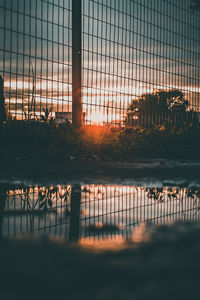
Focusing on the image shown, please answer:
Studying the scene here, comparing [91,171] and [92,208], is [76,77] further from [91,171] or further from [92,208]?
[92,208]

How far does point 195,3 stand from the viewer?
19.2 m

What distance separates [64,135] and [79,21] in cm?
371

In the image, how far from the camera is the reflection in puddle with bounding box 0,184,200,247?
3.05 meters

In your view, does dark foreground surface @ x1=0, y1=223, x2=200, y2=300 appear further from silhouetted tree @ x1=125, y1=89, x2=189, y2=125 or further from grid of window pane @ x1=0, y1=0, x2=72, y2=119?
silhouetted tree @ x1=125, y1=89, x2=189, y2=125

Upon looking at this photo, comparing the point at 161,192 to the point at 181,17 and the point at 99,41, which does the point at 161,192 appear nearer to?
the point at 99,41

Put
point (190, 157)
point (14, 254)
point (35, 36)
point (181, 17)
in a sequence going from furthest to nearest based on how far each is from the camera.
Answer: point (181, 17)
point (35, 36)
point (190, 157)
point (14, 254)

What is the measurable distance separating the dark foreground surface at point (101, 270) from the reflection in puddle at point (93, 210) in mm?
229

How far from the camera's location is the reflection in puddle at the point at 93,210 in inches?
120

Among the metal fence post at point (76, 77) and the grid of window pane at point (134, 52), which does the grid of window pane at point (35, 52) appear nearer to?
the grid of window pane at point (134, 52)

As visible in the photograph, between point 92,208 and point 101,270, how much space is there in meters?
1.92

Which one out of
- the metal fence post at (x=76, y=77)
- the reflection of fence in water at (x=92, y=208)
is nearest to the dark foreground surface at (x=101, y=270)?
the reflection of fence in water at (x=92, y=208)

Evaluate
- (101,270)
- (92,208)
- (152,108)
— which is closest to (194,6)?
(152,108)

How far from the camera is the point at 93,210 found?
396 cm

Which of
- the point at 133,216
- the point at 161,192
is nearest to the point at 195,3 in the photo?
the point at 161,192
